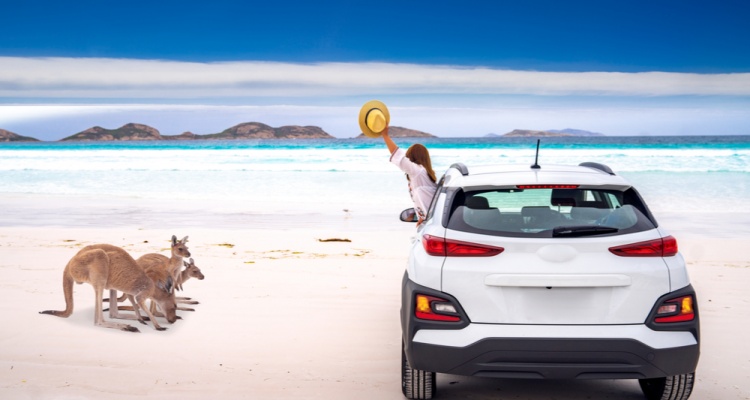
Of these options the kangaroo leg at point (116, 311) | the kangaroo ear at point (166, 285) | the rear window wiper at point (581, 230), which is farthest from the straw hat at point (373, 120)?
the rear window wiper at point (581, 230)

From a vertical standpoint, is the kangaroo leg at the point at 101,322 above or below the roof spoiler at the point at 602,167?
below

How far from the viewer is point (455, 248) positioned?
12.5 feet

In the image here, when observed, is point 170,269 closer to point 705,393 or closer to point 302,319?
point 302,319

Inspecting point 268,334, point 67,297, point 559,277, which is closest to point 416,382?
point 559,277

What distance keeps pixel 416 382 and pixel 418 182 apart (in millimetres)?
2767

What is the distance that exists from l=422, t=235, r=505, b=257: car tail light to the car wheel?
2.53ft

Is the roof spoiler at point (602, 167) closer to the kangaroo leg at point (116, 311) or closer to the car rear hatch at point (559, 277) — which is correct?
the car rear hatch at point (559, 277)

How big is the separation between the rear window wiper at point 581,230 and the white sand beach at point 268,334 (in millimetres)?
1368

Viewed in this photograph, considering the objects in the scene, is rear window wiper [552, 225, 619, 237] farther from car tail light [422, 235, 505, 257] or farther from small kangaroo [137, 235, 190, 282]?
small kangaroo [137, 235, 190, 282]

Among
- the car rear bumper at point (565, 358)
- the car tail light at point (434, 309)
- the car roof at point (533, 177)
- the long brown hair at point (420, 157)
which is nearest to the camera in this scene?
the car rear bumper at point (565, 358)

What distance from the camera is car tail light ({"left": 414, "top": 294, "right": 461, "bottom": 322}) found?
379cm

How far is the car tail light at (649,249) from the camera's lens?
3750mm

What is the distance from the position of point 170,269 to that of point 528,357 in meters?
3.76

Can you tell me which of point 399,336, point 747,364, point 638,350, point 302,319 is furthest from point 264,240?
point 638,350
